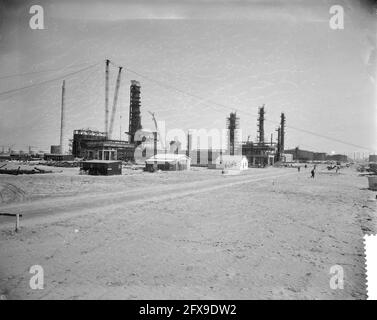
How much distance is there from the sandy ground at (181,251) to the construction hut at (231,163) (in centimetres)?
4394

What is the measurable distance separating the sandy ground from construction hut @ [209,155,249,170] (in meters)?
43.9

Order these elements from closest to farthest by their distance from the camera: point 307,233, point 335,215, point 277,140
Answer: point 307,233 < point 335,215 < point 277,140

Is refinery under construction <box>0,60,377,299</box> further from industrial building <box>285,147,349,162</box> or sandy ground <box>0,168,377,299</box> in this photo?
industrial building <box>285,147,349,162</box>

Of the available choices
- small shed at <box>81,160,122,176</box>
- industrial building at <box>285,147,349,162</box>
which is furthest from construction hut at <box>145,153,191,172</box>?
industrial building at <box>285,147,349,162</box>

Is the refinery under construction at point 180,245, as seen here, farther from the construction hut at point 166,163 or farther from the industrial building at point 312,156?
the industrial building at point 312,156

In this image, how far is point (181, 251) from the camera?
8125 mm

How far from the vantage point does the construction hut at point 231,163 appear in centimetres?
5878

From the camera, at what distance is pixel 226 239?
9445 millimetres

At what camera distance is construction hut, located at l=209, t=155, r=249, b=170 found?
5878 cm

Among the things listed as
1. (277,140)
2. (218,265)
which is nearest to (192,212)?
(218,265)

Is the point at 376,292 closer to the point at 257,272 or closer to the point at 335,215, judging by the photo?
the point at 257,272

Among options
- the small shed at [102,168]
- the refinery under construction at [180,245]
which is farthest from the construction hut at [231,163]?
the refinery under construction at [180,245]
